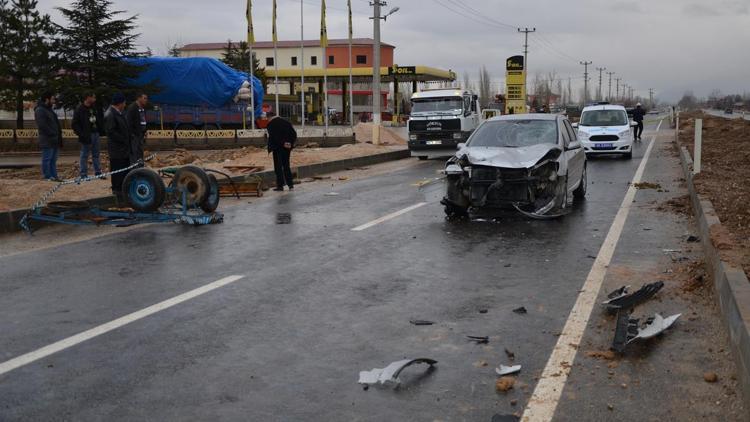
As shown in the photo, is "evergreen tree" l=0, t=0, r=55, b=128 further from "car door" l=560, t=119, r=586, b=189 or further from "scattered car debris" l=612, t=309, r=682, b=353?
"scattered car debris" l=612, t=309, r=682, b=353

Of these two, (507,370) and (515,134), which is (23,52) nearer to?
(515,134)

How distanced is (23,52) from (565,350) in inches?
1435

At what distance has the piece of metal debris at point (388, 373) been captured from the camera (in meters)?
4.30

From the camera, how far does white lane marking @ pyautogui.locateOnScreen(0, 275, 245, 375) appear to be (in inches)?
186

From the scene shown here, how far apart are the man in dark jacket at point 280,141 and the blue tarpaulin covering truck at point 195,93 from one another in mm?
21941

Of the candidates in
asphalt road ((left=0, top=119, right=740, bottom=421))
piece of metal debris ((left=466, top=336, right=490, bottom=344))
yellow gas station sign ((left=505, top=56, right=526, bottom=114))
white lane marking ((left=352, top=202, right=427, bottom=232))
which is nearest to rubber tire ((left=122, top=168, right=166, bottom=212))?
asphalt road ((left=0, top=119, right=740, bottom=421))

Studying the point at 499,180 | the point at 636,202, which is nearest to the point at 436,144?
the point at 636,202

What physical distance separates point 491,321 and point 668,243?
13.9 feet

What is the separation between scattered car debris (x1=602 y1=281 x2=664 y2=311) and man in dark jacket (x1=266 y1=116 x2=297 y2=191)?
989 centimetres

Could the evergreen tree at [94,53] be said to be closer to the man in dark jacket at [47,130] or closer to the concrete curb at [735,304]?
the man in dark jacket at [47,130]

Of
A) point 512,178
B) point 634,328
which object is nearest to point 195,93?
point 512,178

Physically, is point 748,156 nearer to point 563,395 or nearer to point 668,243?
point 668,243

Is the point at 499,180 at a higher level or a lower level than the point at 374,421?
higher

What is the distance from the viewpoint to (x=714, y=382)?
428cm
